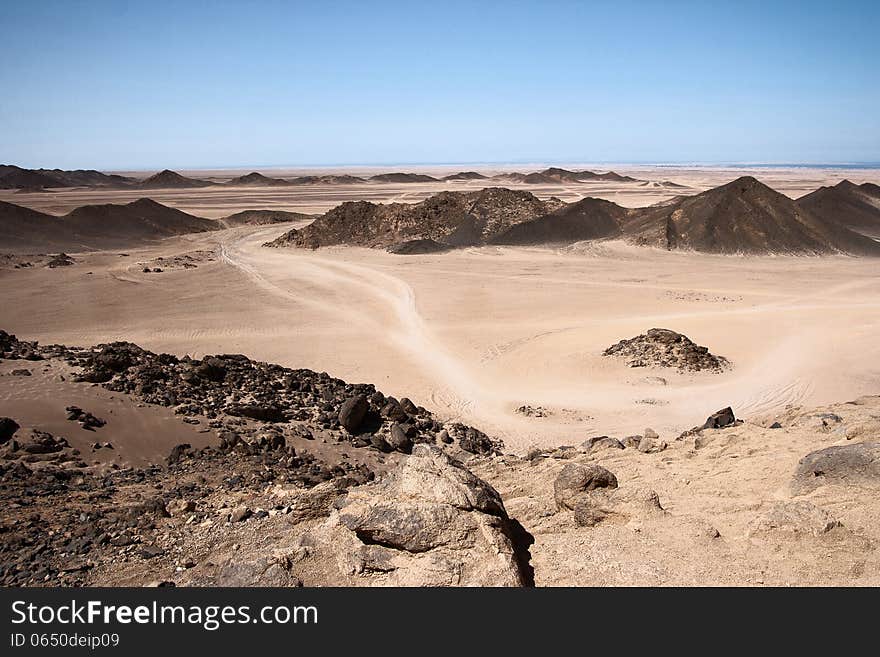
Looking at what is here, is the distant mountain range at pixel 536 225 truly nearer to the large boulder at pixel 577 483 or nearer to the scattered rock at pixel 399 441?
the scattered rock at pixel 399 441

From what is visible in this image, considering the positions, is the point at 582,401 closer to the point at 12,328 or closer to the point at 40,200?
the point at 12,328

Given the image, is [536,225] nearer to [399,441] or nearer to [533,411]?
[533,411]

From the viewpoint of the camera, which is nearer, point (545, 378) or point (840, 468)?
point (840, 468)

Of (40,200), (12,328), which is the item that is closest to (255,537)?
(12,328)

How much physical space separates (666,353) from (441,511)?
13110 millimetres

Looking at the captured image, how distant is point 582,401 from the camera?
13.8m

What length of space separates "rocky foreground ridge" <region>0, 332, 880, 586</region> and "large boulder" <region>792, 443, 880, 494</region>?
0.02 meters

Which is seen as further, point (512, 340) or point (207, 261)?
point (207, 261)

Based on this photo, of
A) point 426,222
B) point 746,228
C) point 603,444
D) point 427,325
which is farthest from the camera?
point 426,222

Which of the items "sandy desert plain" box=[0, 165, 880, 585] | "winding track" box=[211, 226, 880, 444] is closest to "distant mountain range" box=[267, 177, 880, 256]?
"sandy desert plain" box=[0, 165, 880, 585]

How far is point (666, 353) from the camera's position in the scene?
1612 centimetres

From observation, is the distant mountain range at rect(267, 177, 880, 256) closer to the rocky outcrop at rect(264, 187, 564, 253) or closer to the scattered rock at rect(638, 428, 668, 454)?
the rocky outcrop at rect(264, 187, 564, 253)

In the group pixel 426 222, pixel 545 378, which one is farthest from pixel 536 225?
pixel 545 378

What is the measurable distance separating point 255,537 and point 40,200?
300 feet
